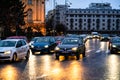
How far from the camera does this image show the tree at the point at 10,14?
70750 millimetres

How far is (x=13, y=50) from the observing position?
24781mm

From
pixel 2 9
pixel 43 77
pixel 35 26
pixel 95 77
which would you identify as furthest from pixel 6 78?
pixel 35 26

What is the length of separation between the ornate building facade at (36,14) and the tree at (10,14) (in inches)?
1035

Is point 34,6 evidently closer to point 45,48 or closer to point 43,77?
point 45,48

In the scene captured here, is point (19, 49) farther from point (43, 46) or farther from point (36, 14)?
point (36, 14)

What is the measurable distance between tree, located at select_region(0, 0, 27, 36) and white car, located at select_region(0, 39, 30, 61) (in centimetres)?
4293

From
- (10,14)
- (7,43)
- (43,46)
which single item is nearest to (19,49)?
(7,43)

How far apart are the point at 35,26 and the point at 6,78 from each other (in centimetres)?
9854

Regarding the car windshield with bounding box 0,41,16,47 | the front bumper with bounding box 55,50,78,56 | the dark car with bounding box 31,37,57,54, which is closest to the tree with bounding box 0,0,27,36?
the dark car with bounding box 31,37,57,54

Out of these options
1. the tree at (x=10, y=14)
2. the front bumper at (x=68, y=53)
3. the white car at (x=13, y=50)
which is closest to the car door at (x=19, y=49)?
the white car at (x=13, y=50)

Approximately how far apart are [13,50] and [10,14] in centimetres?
5452

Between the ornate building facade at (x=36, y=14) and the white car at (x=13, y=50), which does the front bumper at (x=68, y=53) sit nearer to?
the white car at (x=13, y=50)

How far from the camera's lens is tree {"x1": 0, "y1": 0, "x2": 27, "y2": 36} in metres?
70.8

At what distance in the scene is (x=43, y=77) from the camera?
51.9ft
